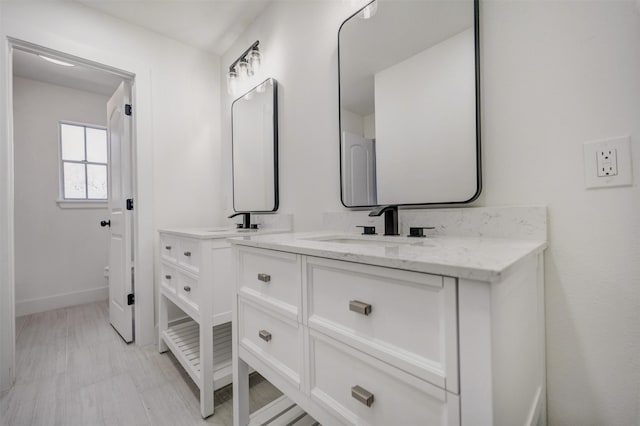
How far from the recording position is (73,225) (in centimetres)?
306

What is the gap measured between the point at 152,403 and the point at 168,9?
2480mm

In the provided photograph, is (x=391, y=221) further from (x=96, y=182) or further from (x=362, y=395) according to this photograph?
(x=96, y=182)

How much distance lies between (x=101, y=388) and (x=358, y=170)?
1853mm

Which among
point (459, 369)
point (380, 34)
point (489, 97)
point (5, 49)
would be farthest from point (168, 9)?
point (459, 369)

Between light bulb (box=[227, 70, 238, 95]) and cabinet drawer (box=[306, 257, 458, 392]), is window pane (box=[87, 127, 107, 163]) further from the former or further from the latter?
cabinet drawer (box=[306, 257, 458, 392])

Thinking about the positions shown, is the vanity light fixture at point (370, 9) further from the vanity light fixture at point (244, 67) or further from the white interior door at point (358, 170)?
the vanity light fixture at point (244, 67)

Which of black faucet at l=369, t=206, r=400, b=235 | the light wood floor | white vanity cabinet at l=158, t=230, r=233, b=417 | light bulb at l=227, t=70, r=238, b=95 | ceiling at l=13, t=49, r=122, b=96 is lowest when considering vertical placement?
the light wood floor

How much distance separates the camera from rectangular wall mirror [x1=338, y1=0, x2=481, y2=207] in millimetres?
999

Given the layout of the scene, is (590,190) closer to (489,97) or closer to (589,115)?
(589,115)

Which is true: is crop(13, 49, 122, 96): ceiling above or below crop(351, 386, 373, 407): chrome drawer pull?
above

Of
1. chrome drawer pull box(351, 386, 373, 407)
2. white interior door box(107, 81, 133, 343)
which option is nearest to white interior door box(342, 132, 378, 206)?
chrome drawer pull box(351, 386, 373, 407)

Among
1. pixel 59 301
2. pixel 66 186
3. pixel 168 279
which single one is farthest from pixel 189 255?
pixel 66 186

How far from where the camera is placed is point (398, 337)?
61 centimetres

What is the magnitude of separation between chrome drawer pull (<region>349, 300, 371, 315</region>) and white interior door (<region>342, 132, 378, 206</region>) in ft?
2.24
